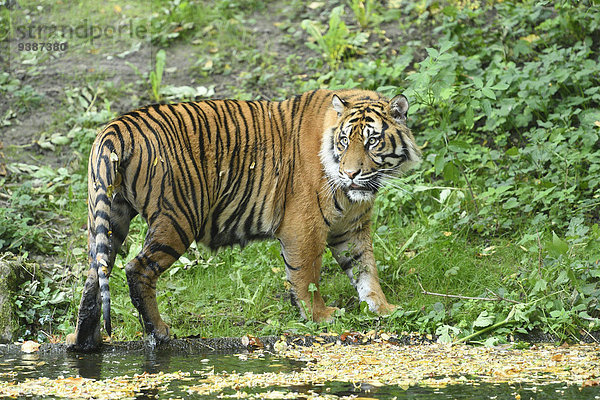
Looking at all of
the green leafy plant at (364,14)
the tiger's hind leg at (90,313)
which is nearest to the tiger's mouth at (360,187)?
the tiger's hind leg at (90,313)

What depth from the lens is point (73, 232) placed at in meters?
6.80

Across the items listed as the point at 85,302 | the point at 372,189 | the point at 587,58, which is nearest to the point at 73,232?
the point at 85,302

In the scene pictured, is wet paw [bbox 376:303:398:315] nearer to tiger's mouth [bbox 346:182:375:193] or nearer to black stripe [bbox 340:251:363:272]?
black stripe [bbox 340:251:363:272]

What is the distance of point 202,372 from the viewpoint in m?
4.03

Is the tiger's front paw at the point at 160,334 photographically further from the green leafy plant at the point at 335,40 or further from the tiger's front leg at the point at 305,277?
the green leafy plant at the point at 335,40

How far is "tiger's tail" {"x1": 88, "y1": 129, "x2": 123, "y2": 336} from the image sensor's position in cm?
444

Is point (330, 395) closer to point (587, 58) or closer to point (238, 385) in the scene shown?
point (238, 385)

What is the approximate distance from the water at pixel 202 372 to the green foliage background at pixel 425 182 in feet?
2.17

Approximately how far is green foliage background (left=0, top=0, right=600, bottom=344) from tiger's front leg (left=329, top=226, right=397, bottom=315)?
0.22m

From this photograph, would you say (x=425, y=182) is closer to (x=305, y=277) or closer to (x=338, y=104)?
(x=338, y=104)

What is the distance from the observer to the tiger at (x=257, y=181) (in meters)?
4.80

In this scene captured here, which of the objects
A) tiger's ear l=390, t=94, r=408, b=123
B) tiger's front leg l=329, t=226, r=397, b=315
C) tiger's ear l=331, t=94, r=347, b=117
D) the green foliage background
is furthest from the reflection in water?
tiger's ear l=390, t=94, r=408, b=123

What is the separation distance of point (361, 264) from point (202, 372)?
1916 millimetres

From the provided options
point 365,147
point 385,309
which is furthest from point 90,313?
point 365,147
